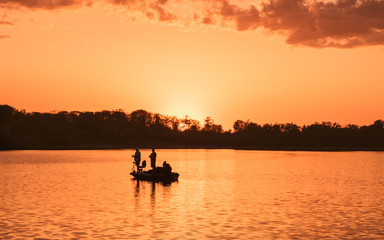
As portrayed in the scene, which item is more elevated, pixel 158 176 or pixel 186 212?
pixel 158 176

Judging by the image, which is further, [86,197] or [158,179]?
[158,179]

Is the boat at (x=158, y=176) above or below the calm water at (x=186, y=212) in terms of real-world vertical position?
above

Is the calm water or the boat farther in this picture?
the boat

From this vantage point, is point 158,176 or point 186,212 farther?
point 158,176

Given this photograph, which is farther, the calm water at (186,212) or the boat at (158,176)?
the boat at (158,176)

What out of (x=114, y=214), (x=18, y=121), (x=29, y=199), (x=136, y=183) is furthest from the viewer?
(x=18, y=121)

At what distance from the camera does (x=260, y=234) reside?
22469 mm

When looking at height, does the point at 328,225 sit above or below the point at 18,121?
below

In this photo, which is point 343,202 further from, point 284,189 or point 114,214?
point 114,214

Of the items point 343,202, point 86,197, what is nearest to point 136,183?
point 86,197

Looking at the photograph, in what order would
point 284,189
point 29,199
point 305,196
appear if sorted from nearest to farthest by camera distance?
1. point 29,199
2. point 305,196
3. point 284,189

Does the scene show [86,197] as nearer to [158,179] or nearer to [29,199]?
[29,199]

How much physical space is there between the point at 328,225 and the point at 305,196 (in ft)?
44.6

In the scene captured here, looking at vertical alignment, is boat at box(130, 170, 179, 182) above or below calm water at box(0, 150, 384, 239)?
above
